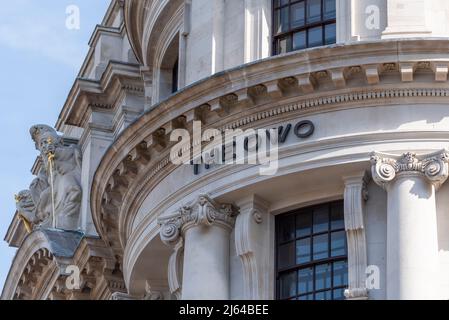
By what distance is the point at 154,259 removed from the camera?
4228cm

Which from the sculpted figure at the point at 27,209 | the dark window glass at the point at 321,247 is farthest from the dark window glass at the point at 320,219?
the sculpted figure at the point at 27,209

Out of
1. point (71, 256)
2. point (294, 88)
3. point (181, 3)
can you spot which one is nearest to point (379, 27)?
point (294, 88)

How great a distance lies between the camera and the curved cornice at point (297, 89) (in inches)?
1524

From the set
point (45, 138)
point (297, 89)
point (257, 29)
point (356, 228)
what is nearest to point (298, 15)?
point (257, 29)

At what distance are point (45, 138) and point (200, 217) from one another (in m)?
10.9

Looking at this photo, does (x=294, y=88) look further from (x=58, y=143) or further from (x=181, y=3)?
(x=58, y=143)

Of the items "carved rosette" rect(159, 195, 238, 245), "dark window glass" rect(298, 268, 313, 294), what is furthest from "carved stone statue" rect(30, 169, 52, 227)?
"dark window glass" rect(298, 268, 313, 294)

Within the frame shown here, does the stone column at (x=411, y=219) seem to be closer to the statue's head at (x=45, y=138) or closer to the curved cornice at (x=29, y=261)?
the curved cornice at (x=29, y=261)

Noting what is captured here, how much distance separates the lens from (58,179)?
163 ft

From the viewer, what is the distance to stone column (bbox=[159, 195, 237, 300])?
130ft

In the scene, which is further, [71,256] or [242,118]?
[71,256]

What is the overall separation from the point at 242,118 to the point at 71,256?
8.20 metres

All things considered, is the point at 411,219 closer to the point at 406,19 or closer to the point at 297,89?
the point at 297,89

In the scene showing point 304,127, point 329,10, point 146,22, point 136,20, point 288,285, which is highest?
point 136,20
